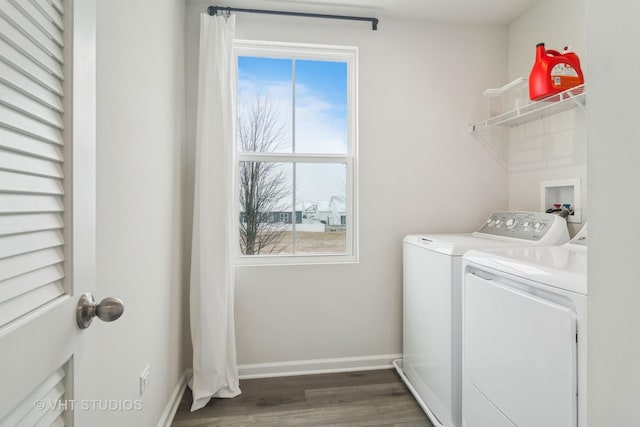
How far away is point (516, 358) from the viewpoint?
1.16m

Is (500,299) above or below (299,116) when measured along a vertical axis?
below

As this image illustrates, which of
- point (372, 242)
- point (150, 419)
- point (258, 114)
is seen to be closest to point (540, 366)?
point (372, 242)

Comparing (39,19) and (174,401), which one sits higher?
(39,19)

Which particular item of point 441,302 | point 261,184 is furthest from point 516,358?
point 261,184

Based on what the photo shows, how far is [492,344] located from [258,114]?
1984 mm

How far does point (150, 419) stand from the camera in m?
1.47

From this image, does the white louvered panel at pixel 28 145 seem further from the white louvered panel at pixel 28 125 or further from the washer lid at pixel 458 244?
the washer lid at pixel 458 244

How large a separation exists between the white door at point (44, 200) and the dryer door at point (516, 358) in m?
1.29

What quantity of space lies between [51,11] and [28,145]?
25 cm

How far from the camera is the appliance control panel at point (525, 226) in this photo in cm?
175

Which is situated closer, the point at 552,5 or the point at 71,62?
the point at 71,62

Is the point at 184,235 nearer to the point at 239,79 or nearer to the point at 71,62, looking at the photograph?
the point at 239,79

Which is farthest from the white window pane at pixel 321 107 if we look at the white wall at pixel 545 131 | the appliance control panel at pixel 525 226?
the white wall at pixel 545 131

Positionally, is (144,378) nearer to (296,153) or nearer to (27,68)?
(27,68)
